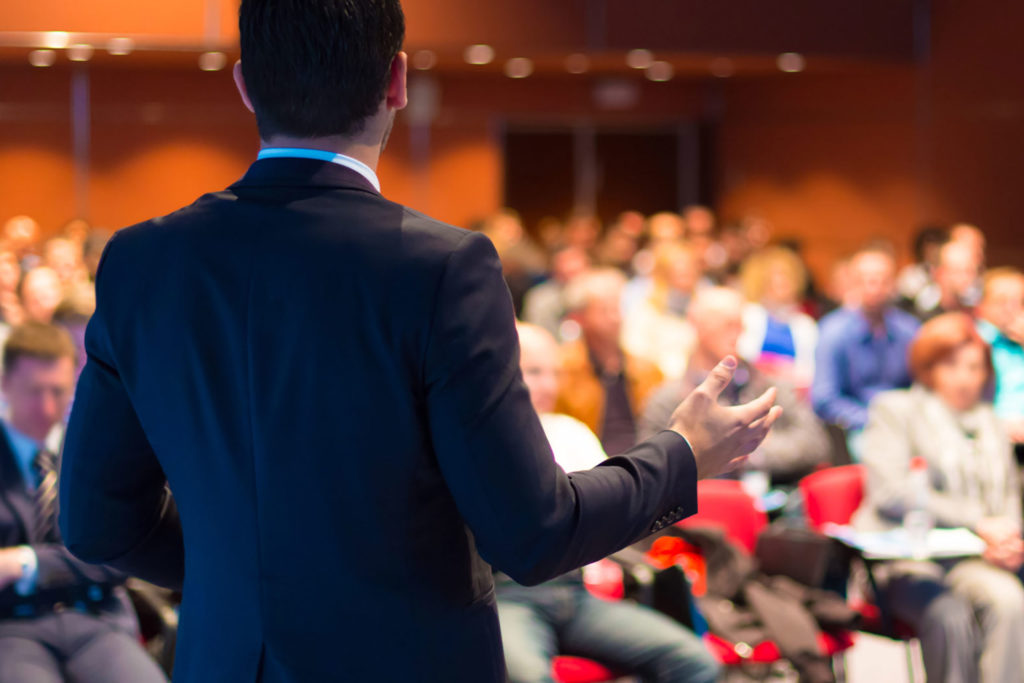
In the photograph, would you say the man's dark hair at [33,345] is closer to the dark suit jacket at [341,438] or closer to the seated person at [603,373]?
the dark suit jacket at [341,438]

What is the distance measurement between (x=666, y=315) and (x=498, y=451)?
5.62 meters

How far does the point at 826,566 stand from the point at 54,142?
10072 millimetres

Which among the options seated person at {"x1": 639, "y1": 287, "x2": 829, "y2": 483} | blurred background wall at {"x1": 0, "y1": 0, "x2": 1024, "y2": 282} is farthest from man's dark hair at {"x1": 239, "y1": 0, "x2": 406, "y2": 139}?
blurred background wall at {"x1": 0, "y1": 0, "x2": 1024, "y2": 282}

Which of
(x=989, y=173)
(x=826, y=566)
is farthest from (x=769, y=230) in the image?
(x=826, y=566)

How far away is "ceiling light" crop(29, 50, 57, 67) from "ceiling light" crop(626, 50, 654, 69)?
16.3ft

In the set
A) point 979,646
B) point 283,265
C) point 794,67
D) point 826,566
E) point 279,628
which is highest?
point 794,67

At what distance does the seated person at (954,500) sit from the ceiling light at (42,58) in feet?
27.9

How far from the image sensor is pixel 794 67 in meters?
11.0

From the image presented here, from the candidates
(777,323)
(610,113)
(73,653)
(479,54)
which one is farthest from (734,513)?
(610,113)

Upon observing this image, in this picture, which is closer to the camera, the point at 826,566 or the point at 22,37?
the point at 826,566

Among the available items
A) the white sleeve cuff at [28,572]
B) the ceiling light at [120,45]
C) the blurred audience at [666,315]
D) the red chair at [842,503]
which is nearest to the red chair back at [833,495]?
the red chair at [842,503]

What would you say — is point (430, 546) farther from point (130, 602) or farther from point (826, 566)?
point (826, 566)

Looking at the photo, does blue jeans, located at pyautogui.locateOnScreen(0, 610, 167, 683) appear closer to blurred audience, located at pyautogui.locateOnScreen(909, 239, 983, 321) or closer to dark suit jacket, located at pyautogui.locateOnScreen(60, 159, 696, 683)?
dark suit jacket, located at pyautogui.locateOnScreen(60, 159, 696, 683)

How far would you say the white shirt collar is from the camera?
1169 mm
